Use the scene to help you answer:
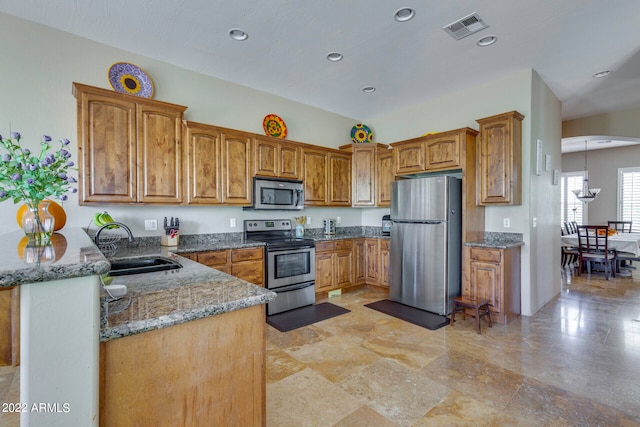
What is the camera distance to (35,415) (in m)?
0.71

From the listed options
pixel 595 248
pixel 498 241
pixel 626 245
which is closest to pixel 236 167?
pixel 498 241

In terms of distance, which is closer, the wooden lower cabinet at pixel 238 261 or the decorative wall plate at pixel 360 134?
the wooden lower cabinet at pixel 238 261

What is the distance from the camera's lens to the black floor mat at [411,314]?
3381 mm

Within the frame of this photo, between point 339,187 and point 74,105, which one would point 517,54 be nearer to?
point 339,187

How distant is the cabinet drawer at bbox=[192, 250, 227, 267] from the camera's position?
3.11 meters

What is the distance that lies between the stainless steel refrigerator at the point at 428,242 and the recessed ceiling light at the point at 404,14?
1.76 m

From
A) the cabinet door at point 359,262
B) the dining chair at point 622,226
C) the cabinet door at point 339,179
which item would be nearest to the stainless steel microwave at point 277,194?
the cabinet door at point 339,179

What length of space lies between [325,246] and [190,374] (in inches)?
130

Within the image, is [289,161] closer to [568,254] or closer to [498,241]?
[498,241]

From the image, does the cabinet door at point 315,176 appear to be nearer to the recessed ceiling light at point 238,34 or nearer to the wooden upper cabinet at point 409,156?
the wooden upper cabinet at point 409,156

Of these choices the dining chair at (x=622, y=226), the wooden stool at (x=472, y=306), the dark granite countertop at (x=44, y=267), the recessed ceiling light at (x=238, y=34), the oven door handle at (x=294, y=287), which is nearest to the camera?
the dark granite countertop at (x=44, y=267)

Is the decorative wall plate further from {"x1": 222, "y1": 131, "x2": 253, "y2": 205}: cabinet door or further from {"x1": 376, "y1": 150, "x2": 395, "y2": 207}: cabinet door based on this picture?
{"x1": 222, "y1": 131, "x2": 253, "y2": 205}: cabinet door

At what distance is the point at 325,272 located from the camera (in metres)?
4.30

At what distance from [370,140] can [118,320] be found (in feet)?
16.2
